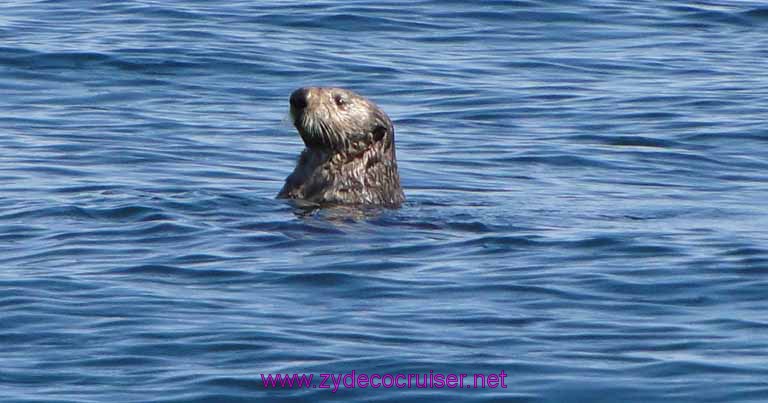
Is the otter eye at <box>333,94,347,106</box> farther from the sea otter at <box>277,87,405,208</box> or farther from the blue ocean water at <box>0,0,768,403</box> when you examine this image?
the blue ocean water at <box>0,0,768,403</box>

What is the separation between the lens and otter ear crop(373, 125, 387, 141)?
1012cm

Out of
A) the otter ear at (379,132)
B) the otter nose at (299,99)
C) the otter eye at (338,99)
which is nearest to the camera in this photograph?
the otter nose at (299,99)

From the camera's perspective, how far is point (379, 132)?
10.1m

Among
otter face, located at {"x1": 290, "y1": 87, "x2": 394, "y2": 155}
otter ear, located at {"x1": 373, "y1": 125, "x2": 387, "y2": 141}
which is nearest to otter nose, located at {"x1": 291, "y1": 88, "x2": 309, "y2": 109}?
otter face, located at {"x1": 290, "y1": 87, "x2": 394, "y2": 155}

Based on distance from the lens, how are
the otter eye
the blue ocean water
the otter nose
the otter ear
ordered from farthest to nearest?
the otter ear → the otter eye → the otter nose → the blue ocean water

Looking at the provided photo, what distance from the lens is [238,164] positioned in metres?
11.8

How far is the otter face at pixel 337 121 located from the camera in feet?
32.1

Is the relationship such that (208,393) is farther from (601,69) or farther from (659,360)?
(601,69)

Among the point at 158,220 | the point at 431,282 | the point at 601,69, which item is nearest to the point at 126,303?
the point at 431,282

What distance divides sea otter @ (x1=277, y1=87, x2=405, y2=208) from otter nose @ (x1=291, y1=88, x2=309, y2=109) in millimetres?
156

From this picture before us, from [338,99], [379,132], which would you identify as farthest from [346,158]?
[338,99]

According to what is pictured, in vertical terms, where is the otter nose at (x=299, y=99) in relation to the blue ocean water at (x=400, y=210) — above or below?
above

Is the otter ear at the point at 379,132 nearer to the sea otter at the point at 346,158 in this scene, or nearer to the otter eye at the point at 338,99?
the sea otter at the point at 346,158

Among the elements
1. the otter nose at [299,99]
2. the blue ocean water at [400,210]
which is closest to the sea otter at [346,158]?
the otter nose at [299,99]
